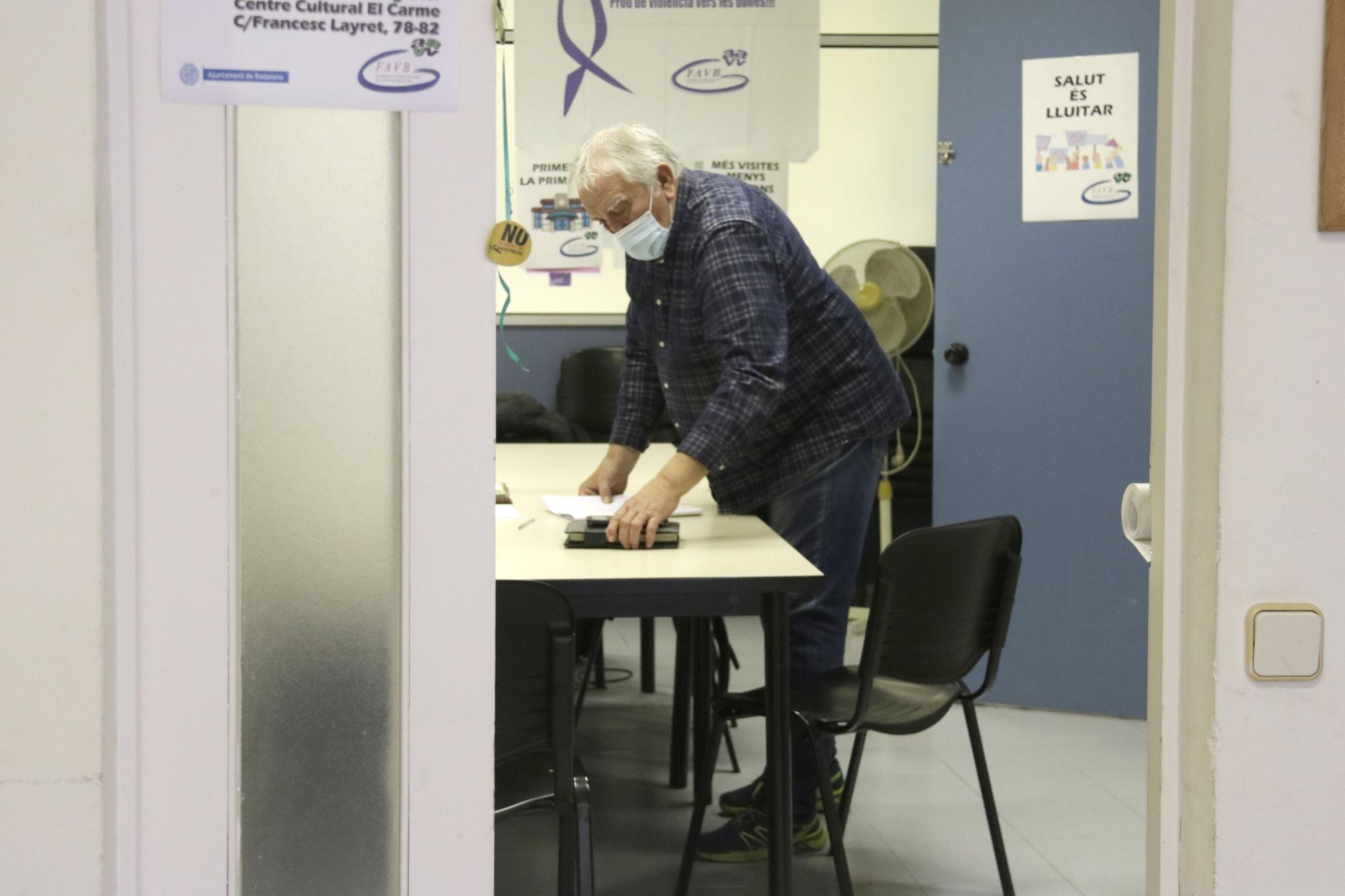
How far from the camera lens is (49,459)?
3.20 feet

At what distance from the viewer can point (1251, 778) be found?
3.52 feet

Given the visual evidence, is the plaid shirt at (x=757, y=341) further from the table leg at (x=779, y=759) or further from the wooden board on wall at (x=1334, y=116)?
the wooden board on wall at (x=1334, y=116)

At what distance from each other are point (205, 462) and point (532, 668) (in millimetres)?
815

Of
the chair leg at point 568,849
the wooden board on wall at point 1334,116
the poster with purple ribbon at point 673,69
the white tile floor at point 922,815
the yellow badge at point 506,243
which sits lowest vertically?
the white tile floor at point 922,815

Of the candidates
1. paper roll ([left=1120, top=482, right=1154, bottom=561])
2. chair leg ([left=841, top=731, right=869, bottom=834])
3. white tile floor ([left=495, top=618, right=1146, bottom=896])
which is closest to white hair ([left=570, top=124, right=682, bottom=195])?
chair leg ([left=841, top=731, right=869, bottom=834])

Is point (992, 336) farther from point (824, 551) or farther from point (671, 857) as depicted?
point (671, 857)

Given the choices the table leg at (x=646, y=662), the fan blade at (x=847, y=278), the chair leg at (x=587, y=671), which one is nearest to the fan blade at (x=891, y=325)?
the fan blade at (x=847, y=278)

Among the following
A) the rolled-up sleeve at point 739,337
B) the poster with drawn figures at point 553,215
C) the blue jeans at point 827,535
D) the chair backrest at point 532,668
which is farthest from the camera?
the poster with drawn figures at point 553,215

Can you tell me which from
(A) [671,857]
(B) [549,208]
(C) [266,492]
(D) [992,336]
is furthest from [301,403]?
(B) [549,208]

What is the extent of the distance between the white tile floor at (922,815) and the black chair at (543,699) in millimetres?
767

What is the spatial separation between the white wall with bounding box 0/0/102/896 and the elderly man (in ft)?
4.82

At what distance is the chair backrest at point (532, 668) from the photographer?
5.64ft

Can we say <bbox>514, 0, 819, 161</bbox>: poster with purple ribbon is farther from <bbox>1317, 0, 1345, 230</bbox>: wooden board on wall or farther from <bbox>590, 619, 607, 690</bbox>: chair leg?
<bbox>1317, 0, 1345, 230</bbox>: wooden board on wall

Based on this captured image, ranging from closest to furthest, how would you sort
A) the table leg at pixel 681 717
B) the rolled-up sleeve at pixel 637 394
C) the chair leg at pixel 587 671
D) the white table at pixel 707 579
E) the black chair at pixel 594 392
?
the white table at pixel 707 579 < the rolled-up sleeve at pixel 637 394 < the table leg at pixel 681 717 < the chair leg at pixel 587 671 < the black chair at pixel 594 392
